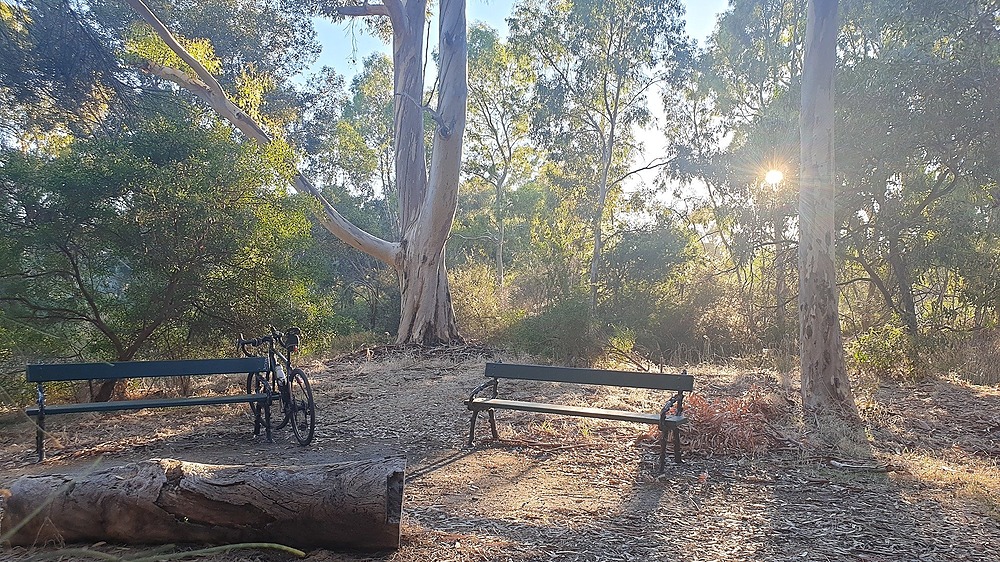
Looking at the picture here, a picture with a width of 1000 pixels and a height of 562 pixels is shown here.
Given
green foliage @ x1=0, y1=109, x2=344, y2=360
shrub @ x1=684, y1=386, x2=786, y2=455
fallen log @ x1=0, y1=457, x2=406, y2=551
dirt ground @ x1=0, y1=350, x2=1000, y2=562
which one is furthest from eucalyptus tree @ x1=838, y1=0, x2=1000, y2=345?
fallen log @ x1=0, y1=457, x2=406, y2=551

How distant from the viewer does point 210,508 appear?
121 inches

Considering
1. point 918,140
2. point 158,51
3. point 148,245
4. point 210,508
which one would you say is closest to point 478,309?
point 158,51

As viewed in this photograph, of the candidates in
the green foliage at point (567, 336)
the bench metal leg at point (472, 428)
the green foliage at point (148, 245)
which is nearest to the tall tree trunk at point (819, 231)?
the bench metal leg at point (472, 428)

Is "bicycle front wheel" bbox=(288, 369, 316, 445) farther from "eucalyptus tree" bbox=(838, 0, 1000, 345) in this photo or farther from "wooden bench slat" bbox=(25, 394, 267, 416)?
"eucalyptus tree" bbox=(838, 0, 1000, 345)

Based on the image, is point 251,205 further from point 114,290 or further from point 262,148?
point 114,290

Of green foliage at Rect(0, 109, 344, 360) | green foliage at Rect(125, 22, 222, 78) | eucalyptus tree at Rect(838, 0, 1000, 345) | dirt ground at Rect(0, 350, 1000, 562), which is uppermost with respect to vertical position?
green foliage at Rect(125, 22, 222, 78)

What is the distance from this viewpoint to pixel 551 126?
21.9 metres

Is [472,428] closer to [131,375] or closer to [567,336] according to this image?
[131,375]

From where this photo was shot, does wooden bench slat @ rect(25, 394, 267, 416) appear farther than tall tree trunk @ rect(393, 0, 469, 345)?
No

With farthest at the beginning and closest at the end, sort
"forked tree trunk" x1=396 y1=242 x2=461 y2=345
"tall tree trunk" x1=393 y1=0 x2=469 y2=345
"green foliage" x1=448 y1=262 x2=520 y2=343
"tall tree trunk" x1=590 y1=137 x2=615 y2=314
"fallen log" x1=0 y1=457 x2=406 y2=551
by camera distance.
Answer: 1. "tall tree trunk" x1=590 y1=137 x2=615 y2=314
2. "green foliage" x1=448 y1=262 x2=520 y2=343
3. "forked tree trunk" x1=396 y1=242 x2=461 y2=345
4. "tall tree trunk" x1=393 y1=0 x2=469 y2=345
5. "fallen log" x1=0 y1=457 x2=406 y2=551

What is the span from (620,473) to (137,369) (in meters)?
4.43

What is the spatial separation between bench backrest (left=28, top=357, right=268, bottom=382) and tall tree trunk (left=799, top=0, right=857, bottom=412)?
5.80 metres

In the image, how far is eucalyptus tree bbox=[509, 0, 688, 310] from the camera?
19297mm

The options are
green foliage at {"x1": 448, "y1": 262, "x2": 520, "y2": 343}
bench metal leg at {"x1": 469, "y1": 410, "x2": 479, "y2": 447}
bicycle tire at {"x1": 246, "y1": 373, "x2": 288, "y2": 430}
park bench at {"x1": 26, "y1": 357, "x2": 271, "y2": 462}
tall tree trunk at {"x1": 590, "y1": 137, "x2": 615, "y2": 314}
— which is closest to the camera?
park bench at {"x1": 26, "y1": 357, "x2": 271, "y2": 462}
